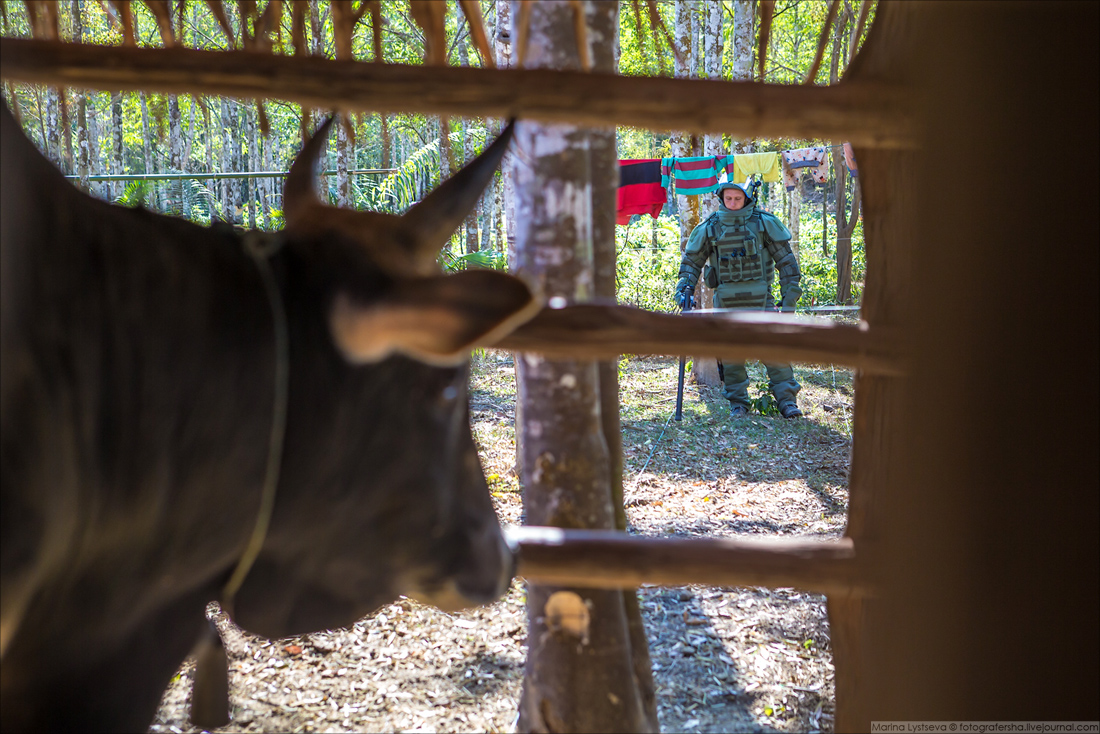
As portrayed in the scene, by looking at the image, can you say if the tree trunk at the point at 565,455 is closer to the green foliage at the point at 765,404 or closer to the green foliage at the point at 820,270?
the green foliage at the point at 765,404

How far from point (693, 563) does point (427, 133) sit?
966 inches

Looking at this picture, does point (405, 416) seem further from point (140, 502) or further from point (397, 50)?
point (397, 50)

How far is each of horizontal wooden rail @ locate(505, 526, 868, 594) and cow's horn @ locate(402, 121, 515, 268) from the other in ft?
2.90

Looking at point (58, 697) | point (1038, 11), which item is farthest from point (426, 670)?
point (1038, 11)

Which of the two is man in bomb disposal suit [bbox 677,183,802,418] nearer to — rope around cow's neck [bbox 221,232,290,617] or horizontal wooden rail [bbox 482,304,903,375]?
horizontal wooden rail [bbox 482,304,903,375]

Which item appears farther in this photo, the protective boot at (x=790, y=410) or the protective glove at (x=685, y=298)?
the protective boot at (x=790, y=410)

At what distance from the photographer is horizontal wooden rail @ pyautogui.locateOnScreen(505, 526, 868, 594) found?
208cm

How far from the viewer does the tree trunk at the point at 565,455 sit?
97.5 inches

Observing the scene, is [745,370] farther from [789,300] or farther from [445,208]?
[445,208]

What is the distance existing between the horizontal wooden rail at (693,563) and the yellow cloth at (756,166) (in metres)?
8.25

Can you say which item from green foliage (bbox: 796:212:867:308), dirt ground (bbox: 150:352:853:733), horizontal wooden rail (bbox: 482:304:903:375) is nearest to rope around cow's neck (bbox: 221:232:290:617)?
horizontal wooden rail (bbox: 482:304:903:375)

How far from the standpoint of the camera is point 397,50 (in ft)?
70.9

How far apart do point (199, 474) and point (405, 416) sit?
0.34 meters

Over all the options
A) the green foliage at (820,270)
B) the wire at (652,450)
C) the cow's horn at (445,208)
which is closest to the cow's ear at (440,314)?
the cow's horn at (445,208)
